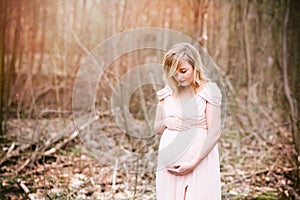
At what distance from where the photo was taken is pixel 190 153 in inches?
77.6

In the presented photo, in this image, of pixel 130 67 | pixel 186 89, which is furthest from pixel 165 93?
pixel 130 67

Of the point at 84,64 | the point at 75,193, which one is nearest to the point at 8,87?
the point at 84,64

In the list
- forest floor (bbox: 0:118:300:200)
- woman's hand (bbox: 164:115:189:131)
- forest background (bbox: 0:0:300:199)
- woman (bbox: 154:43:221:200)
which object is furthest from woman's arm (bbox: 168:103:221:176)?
forest background (bbox: 0:0:300:199)

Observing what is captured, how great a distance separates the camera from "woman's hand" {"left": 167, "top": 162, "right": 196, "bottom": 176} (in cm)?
194

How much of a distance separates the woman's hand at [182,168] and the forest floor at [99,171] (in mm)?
1120

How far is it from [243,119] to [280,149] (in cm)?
95

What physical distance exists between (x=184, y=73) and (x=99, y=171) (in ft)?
7.54

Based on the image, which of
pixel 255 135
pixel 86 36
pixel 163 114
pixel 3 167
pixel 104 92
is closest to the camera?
pixel 163 114

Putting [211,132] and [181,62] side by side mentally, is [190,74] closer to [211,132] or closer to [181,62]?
[181,62]

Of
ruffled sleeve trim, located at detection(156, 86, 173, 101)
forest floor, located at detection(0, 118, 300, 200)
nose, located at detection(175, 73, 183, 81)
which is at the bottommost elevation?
forest floor, located at detection(0, 118, 300, 200)

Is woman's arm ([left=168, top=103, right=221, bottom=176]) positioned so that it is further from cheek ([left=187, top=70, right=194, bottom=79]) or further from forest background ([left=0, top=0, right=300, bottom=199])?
→ forest background ([left=0, top=0, right=300, bottom=199])

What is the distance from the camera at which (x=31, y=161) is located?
12.9 feet

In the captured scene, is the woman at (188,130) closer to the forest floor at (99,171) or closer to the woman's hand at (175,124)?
the woman's hand at (175,124)

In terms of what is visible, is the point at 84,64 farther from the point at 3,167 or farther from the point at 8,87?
the point at 3,167
